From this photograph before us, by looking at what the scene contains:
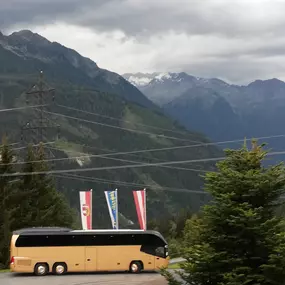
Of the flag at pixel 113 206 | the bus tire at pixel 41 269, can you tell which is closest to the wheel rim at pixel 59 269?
the bus tire at pixel 41 269

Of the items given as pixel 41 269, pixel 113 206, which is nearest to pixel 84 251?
pixel 41 269

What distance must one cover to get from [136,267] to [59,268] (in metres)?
6.24

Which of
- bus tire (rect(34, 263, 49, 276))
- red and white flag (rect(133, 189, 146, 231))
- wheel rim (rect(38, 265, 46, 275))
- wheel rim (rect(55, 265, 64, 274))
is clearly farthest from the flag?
wheel rim (rect(38, 265, 46, 275))

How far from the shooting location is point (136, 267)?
48344mm

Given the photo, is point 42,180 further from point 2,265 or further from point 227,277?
point 227,277

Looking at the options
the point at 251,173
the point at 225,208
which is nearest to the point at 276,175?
the point at 251,173

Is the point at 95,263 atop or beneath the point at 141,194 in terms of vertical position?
beneath

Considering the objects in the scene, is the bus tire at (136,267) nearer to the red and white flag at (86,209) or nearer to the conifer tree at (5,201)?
the red and white flag at (86,209)

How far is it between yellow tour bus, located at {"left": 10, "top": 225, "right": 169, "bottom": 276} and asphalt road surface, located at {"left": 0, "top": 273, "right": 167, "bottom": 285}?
0.79 m

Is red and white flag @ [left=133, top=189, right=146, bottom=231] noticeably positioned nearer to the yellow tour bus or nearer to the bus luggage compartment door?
the yellow tour bus

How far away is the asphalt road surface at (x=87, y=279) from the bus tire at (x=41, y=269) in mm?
498

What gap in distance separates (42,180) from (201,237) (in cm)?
4010

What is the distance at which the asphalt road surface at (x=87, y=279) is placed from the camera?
42.6 meters

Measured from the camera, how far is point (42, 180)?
199ft
